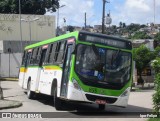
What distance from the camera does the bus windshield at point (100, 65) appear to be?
14906 millimetres

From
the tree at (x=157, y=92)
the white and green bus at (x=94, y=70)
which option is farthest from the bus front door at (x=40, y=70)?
the tree at (x=157, y=92)

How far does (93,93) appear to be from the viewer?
49.0 ft

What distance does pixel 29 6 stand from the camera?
2662 inches

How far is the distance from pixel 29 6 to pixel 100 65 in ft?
177

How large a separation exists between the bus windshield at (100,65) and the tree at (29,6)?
5191 cm

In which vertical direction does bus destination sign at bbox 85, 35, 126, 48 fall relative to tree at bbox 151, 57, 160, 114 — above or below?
above

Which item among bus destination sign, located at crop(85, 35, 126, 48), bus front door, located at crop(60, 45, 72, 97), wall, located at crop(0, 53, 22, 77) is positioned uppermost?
bus destination sign, located at crop(85, 35, 126, 48)

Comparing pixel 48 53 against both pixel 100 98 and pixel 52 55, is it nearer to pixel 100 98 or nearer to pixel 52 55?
pixel 52 55

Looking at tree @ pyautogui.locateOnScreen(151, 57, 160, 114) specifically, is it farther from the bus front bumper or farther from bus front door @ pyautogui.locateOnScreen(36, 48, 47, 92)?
bus front door @ pyautogui.locateOnScreen(36, 48, 47, 92)

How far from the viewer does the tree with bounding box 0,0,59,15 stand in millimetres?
65625

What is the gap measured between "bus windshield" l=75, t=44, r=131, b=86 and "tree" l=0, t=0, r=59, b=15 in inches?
2044

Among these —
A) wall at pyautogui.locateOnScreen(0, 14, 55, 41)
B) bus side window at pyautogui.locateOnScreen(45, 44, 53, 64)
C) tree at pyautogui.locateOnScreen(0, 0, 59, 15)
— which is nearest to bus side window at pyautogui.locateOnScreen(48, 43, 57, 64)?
bus side window at pyautogui.locateOnScreen(45, 44, 53, 64)

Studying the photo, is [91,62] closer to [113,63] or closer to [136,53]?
[113,63]

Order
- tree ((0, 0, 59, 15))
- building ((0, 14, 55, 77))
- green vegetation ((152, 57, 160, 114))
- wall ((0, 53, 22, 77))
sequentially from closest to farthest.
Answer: green vegetation ((152, 57, 160, 114)), wall ((0, 53, 22, 77)), building ((0, 14, 55, 77)), tree ((0, 0, 59, 15))
